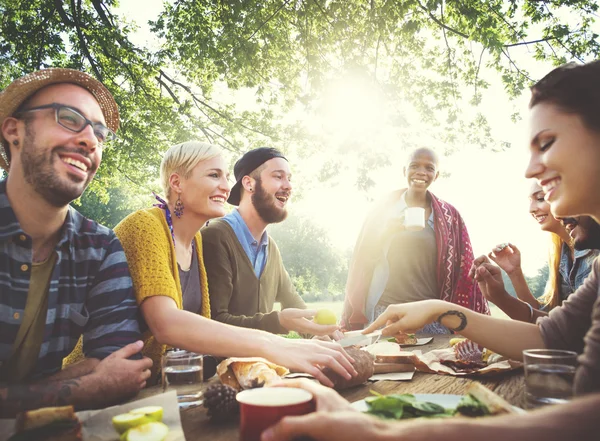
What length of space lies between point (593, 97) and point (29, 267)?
2490 millimetres

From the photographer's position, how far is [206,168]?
3010 mm

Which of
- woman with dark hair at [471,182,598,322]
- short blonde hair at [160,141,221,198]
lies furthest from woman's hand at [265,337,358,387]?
woman with dark hair at [471,182,598,322]

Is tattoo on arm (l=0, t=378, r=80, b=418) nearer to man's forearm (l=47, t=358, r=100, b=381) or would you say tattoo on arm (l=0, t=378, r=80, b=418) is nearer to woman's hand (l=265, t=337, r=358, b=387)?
man's forearm (l=47, t=358, r=100, b=381)

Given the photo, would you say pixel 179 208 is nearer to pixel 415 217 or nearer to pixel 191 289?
pixel 191 289

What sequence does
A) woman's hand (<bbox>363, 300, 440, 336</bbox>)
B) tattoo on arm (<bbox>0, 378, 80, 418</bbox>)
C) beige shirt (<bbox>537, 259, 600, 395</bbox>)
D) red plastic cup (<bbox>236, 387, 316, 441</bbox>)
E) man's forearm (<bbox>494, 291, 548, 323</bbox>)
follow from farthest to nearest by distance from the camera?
man's forearm (<bbox>494, 291, 548, 323</bbox>) < woman's hand (<bbox>363, 300, 440, 336</bbox>) < beige shirt (<bbox>537, 259, 600, 395</bbox>) < tattoo on arm (<bbox>0, 378, 80, 418</bbox>) < red plastic cup (<bbox>236, 387, 316, 441</bbox>)

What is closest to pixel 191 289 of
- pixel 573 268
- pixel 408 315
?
pixel 408 315

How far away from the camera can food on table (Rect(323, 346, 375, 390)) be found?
63.6 inches

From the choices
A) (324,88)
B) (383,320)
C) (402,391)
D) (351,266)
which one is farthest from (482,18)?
(402,391)

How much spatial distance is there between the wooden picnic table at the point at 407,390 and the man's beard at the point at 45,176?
3.51 feet

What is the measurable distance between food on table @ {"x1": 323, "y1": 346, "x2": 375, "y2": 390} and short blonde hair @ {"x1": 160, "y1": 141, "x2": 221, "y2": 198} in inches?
77.4

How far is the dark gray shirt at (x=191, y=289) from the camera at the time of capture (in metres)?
2.74

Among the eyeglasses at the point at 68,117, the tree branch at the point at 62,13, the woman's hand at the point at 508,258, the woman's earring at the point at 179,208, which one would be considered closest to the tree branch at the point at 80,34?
the tree branch at the point at 62,13

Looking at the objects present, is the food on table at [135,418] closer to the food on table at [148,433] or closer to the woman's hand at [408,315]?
the food on table at [148,433]

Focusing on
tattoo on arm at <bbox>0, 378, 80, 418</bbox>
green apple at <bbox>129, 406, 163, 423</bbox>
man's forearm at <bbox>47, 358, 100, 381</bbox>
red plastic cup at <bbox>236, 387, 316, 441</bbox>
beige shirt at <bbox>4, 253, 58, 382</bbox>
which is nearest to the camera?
red plastic cup at <bbox>236, 387, 316, 441</bbox>
